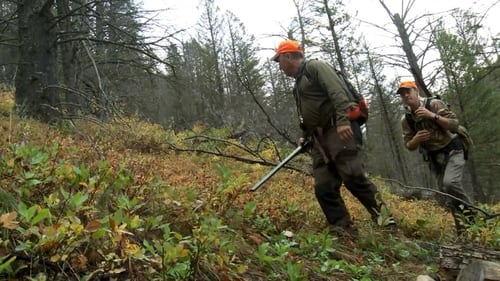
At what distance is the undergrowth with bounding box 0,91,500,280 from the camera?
2.21 m

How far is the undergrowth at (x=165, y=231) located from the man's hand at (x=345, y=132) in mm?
933

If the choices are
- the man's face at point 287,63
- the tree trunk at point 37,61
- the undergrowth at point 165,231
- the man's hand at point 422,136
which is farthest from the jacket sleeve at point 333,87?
the tree trunk at point 37,61

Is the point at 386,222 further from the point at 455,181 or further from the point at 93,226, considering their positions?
the point at 93,226

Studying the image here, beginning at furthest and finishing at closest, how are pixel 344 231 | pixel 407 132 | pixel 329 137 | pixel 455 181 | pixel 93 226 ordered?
pixel 407 132
pixel 455 181
pixel 329 137
pixel 344 231
pixel 93 226

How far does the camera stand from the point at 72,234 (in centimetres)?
218

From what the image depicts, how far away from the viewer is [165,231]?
8.66 ft

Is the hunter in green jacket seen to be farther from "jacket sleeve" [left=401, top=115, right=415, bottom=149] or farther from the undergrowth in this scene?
"jacket sleeve" [left=401, top=115, right=415, bottom=149]

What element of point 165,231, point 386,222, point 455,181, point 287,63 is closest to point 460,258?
point 386,222

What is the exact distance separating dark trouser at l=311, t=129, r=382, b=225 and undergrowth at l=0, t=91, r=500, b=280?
0.24m

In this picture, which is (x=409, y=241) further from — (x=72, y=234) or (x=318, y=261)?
(x=72, y=234)

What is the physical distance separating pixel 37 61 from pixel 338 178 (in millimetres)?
5954

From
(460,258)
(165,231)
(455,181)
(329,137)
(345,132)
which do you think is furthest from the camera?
(455,181)

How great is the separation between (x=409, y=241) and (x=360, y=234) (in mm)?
555

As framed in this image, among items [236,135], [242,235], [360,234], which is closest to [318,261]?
[242,235]
